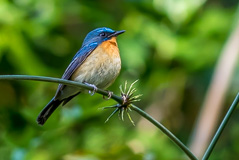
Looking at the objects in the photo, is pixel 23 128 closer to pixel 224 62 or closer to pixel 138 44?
pixel 138 44

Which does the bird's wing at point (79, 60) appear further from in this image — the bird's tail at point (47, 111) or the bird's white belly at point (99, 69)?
the bird's tail at point (47, 111)

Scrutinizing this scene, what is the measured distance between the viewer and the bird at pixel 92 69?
4.50 meters

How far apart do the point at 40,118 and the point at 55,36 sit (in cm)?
228

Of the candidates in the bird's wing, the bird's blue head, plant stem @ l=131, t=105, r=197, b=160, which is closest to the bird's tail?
the bird's wing

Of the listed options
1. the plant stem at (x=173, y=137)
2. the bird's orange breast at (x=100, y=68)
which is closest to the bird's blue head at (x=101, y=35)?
the bird's orange breast at (x=100, y=68)

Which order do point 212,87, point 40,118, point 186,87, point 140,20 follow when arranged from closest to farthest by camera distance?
point 40,118, point 212,87, point 140,20, point 186,87

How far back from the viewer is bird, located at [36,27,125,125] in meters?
4.50

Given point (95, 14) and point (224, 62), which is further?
point (95, 14)

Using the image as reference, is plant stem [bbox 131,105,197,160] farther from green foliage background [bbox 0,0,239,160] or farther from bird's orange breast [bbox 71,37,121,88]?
green foliage background [bbox 0,0,239,160]

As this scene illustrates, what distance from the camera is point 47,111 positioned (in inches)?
180

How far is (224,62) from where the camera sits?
5.89m

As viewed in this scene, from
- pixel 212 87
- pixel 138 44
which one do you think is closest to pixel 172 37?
pixel 138 44

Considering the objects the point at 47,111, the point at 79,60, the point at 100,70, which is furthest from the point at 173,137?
the point at 79,60

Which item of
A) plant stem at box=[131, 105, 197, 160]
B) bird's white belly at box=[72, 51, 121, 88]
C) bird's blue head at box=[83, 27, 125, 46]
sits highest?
bird's blue head at box=[83, 27, 125, 46]
